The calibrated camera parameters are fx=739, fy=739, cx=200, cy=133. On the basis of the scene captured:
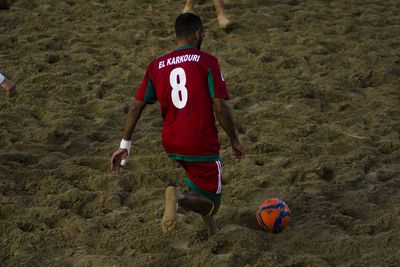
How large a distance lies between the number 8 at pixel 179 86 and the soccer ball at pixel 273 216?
3.05 feet

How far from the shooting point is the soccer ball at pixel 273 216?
15.4 feet

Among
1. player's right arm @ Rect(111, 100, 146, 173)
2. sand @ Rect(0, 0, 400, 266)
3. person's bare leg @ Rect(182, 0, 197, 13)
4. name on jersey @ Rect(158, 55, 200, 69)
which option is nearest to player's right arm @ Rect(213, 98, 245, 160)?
name on jersey @ Rect(158, 55, 200, 69)

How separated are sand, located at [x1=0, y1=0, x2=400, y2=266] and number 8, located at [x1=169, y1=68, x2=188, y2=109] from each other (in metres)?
0.91

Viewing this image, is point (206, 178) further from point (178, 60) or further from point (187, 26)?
point (187, 26)

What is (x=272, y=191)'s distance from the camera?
5.27 metres

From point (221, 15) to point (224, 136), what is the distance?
8.00 ft

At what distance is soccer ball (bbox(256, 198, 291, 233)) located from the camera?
15.4 ft

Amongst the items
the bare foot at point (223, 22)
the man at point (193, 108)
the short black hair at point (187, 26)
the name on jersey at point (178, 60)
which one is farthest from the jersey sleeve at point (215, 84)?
the bare foot at point (223, 22)

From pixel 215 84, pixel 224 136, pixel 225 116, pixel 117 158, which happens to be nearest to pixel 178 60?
pixel 215 84

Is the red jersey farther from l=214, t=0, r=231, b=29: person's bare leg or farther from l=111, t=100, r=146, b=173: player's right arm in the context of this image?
l=214, t=0, r=231, b=29: person's bare leg

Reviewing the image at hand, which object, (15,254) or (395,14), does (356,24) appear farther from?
(15,254)

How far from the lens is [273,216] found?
4711mm

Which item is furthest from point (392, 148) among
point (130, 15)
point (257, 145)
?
point (130, 15)

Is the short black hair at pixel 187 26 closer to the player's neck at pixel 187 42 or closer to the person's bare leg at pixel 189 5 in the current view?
the player's neck at pixel 187 42
